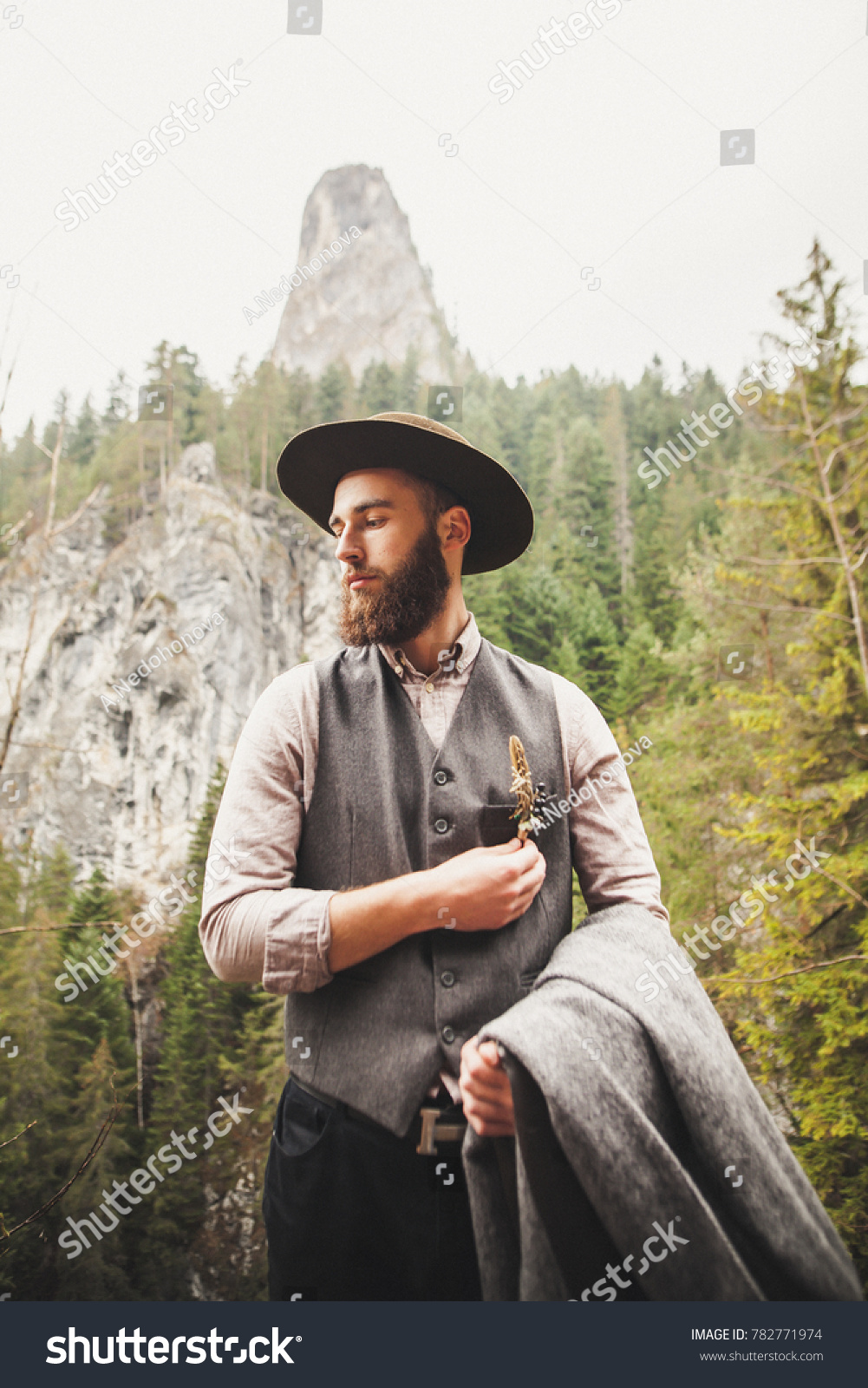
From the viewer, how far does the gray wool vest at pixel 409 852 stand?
3.25 feet

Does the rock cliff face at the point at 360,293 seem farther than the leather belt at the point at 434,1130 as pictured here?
Yes

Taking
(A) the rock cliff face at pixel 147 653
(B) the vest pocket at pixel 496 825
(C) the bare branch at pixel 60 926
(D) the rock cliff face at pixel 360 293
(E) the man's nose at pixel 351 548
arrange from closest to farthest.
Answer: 1. (B) the vest pocket at pixel 496 825
2. (E) the man's nose at pixel 351 548
3. (C) the bare branch at pixel 60 926
4. (D) the rock cliff face at pixel 360 293
5. (A) the rock cliff face at pixel 147 653

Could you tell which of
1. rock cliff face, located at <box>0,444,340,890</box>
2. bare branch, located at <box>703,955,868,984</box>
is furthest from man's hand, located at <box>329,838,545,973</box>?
rock cliff face, located at <box>0,444,340,890</box>

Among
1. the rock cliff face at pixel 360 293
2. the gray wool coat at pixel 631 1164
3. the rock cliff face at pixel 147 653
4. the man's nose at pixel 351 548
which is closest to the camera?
the gray wool coat at pixel 631 1164

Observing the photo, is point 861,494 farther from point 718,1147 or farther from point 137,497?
point 137,497

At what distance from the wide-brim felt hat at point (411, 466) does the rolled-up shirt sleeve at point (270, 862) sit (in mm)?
362

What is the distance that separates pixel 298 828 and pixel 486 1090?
443 millimetres

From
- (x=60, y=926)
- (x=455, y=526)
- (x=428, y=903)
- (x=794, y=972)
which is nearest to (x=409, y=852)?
(x=428, y=903)

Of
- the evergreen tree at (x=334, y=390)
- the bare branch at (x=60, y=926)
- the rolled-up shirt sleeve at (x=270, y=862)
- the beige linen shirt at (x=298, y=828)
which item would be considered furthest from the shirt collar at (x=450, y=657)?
the evergreen tree at (x=334, y=390)

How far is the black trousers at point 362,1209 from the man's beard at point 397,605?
72cm

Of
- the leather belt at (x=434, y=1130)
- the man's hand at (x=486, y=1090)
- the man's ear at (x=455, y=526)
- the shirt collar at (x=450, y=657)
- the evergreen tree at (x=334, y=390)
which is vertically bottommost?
the leather belt at (x=434, y=1130)

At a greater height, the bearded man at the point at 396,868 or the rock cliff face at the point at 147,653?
the rock cliff face at the point at 147,653

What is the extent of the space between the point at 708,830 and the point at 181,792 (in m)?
2.30

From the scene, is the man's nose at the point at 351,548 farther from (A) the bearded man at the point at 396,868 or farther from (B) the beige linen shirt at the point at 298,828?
(B) the beige linen shirt at the point at 298,828
